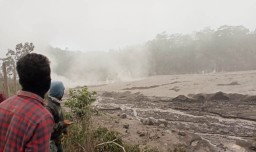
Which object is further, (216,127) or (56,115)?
(216,127)

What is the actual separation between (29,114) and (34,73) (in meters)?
0.33

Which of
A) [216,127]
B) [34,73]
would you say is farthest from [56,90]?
[216,127]

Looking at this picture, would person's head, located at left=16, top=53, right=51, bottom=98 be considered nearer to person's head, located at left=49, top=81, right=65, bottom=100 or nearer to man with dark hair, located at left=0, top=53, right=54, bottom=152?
man with dark hair, located at left=0, top=53, right=54, bottom=152

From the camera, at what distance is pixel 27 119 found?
235cm

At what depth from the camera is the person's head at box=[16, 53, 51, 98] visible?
2.47m

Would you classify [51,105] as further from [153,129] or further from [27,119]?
[153,129]

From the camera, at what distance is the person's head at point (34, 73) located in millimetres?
2475

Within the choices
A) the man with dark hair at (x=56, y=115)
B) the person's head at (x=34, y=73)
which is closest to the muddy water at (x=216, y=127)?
the man with dark hair at (x=56, y=115)

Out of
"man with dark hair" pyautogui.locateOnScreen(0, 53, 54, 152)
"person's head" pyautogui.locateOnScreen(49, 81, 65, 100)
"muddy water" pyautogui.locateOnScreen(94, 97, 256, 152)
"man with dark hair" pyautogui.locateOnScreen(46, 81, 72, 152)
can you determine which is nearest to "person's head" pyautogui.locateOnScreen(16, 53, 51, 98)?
"man with dark hair" pyautogui.locateOnScreen(0, 53, 54, 152)

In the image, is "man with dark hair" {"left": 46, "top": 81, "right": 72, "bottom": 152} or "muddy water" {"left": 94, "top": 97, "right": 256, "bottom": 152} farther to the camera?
"muddy water" {"left": 94, "top": 97, "right": 256, "bottom": 152}

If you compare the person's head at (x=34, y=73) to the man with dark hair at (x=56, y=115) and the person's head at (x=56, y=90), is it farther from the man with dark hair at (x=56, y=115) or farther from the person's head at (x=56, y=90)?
the person's head at (x=56, y=90)

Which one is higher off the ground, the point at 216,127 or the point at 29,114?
the point at 29,114

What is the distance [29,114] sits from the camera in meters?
2.37

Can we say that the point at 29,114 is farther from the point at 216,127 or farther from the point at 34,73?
the point at 216,127
